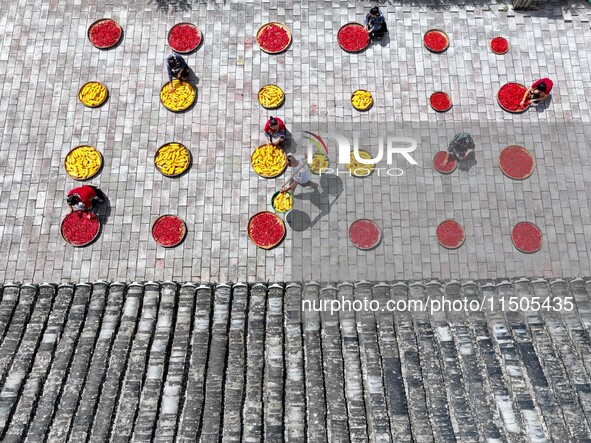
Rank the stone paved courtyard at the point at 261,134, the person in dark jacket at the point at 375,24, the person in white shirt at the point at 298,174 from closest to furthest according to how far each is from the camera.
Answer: the stone paved courtyard at the point at 261,134 → the person in white shirt at the point at 298,174 → the person in dark jacket at the point at 375,24

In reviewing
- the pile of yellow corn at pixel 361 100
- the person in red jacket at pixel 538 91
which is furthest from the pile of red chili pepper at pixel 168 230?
the person in red jacket at pixel 538 91

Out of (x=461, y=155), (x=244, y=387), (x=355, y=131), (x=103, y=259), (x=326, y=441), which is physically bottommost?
(x=326, y=441)

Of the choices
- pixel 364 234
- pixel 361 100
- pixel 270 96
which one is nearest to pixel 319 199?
pixel 364 234

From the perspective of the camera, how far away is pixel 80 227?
16.7 m

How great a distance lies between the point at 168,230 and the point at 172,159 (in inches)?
108

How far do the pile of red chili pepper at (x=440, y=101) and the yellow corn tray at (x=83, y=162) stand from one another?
12653 millimetres

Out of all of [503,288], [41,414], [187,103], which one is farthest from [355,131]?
[41,414]

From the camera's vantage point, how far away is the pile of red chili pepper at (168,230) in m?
16.5

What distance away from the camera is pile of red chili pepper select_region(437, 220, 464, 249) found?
1647cm

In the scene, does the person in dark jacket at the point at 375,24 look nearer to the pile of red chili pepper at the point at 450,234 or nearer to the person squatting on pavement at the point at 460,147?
the person squatting on pavement at the point at 460,147

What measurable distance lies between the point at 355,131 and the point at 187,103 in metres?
6.53

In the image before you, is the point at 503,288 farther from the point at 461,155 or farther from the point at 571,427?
the point at 461,155

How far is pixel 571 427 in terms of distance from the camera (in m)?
7.55

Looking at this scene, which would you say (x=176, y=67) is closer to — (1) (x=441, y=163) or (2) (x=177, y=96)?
(2) (x=177, y=96)
